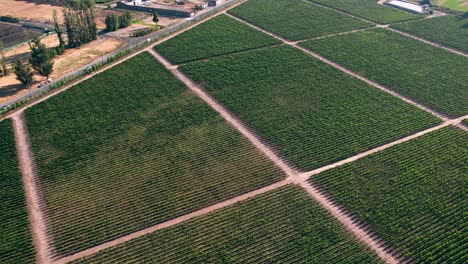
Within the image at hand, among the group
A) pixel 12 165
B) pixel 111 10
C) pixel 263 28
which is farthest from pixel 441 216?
pixel 111 10

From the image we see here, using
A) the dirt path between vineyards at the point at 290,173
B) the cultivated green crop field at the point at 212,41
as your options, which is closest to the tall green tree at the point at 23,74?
the dirt path between vineyards at the point at 290,173

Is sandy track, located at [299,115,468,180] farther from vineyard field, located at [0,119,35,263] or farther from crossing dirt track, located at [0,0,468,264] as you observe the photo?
vineyard field, located at [0,119,35,263]

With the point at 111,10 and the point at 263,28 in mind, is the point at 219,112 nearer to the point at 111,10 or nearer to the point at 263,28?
the point at 263,28

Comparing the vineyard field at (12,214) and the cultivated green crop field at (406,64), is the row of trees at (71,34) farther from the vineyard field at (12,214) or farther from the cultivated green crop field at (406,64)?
the cultivated green crop field at (406,64)

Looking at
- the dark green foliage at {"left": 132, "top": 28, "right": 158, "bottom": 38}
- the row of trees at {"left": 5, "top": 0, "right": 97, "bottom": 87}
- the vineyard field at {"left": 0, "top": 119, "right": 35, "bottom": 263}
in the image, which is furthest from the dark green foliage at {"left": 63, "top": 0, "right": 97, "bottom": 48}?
the vineyard field at {"left": 0, "top": 119, "right": 35, "bottom": 263}

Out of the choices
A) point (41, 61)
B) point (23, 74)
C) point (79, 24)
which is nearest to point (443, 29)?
point (79, 24)

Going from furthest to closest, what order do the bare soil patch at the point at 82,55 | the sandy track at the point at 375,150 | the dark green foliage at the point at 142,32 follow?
the dark green foliage at the point at 142,32 < the bare soil patch at the point at 82,55 < the sandy track at the point at 375,150
